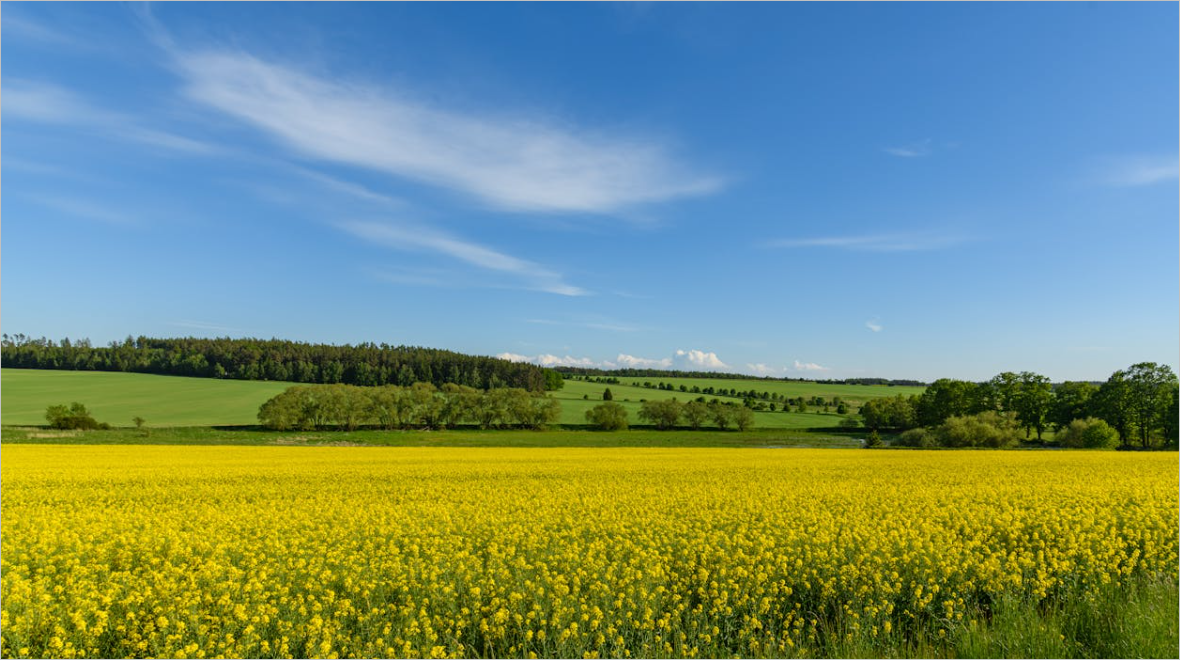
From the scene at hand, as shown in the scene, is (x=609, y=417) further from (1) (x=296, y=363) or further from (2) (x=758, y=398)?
(1) (x=296, y=363)

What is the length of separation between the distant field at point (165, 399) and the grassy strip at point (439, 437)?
10.1 m

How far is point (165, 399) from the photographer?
88.6m

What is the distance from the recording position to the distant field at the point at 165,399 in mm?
76144

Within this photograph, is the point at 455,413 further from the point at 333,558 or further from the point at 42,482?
the point at 333,558

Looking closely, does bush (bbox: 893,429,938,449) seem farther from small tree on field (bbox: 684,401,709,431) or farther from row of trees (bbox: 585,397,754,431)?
small tree on field (bbox: 684,401,709,431)

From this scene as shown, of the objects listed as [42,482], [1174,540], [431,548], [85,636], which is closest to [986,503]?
[1174,540]

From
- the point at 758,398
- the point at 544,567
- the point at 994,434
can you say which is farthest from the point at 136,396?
the point at 994,434

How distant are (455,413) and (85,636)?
72091mm

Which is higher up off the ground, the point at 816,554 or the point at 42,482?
the point at 816,554

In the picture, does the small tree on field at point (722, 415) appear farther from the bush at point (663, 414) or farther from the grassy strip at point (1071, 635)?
the grassy strip at point (1071, 635)

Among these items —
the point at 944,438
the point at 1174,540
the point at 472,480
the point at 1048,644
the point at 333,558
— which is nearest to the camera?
the point at 1048,644

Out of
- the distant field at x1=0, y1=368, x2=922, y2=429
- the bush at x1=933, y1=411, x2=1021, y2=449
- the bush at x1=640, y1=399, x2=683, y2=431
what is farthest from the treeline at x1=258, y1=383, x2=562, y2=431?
the bush at x1=933, y1=411, x2=1021, y2=449

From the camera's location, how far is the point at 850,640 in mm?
6672

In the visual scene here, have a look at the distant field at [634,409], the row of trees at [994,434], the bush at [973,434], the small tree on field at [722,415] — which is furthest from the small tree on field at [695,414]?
the bush at [973,434]
